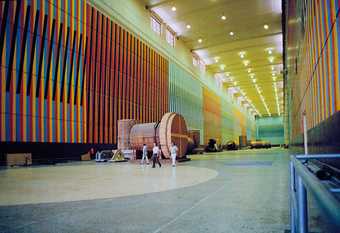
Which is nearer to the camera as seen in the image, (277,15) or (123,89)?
(123,89)

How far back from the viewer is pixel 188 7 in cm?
3136

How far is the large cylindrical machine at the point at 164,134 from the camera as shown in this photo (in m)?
17.3

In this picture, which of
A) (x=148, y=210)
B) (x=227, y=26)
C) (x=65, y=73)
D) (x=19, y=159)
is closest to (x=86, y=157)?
(x=19, y=159)

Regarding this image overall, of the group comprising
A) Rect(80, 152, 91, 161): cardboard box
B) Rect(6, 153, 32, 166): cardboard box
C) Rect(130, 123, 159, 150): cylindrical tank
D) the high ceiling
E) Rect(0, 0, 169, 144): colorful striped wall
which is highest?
the high ceiling

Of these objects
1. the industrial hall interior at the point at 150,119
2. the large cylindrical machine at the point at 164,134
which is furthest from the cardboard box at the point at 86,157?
the large cylindrical machine at the point at 164,134

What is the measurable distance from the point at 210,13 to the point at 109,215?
106 ft

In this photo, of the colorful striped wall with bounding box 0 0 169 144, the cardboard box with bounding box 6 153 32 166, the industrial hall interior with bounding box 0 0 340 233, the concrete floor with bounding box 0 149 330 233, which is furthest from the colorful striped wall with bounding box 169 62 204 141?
the concrete floor with bounding box 0 149 330 233

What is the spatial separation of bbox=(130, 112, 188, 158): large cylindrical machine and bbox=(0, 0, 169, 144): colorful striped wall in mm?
5013

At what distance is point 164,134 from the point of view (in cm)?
1722

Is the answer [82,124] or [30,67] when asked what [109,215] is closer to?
[30,67]

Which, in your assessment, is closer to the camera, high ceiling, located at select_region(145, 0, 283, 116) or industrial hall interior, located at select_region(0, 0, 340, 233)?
industrial hall interior, located at select_region(0, 0, 340, 233)

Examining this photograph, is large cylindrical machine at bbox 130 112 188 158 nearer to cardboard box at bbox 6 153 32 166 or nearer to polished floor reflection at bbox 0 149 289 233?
cardboard box at bbox 6 153 32 166

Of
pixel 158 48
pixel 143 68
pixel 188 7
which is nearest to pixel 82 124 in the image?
pixel 143 68

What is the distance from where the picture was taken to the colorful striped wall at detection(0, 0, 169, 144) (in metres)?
16.1
